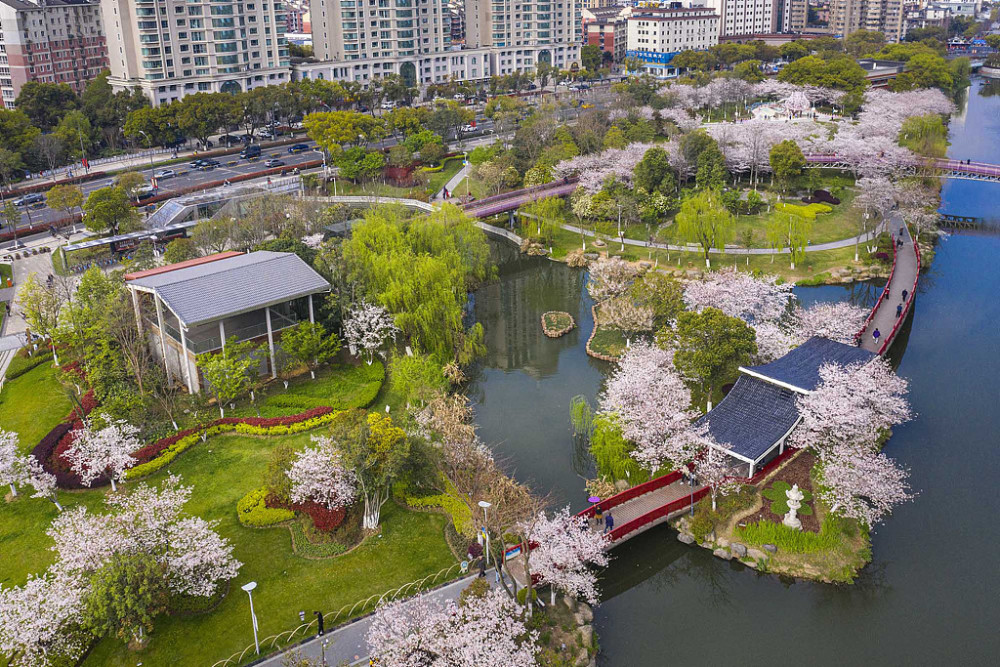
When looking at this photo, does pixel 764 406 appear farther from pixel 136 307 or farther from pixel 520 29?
pixel 520 29

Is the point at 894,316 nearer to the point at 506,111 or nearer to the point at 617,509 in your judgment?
the point at 617,509

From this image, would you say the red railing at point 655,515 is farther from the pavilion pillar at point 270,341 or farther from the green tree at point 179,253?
the green tree at point 179,253

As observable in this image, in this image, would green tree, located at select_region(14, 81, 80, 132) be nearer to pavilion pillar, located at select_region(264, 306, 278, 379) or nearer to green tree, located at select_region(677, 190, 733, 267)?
pavilion pillar, located at select_region(264, 306, 278, 379)

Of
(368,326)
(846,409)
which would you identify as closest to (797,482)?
(846,409)

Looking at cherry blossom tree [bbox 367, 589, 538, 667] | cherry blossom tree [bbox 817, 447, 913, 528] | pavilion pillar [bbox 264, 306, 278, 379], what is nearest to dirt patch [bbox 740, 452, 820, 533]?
cherry blossom tree [bbox 817, 447, 913, 528]

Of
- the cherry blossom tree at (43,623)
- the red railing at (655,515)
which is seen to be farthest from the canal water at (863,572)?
the cherry blossom tree at (43,623)

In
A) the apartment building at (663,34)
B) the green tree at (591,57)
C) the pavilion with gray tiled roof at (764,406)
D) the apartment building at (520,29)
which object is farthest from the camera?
the apartment building at (663,34)
